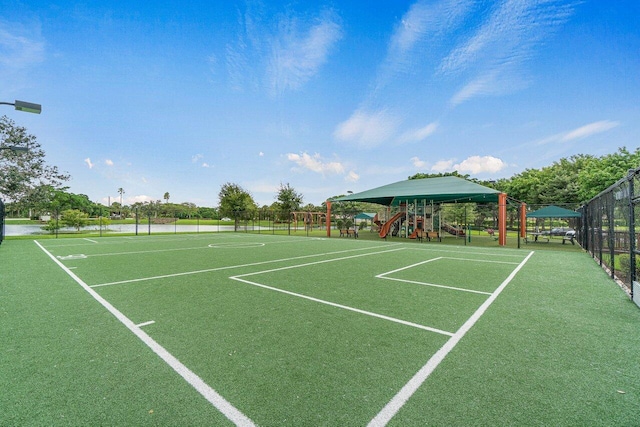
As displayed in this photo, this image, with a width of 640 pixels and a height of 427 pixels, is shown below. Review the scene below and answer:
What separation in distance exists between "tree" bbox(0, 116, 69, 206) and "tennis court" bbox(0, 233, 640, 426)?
24.0 metres

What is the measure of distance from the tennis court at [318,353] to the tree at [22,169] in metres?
24.0

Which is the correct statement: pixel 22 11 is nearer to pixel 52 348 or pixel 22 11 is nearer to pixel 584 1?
pixel 52 348

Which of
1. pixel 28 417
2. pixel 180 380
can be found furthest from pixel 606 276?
pixel 28 417

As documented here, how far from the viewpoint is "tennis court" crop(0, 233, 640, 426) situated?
1.99 metres

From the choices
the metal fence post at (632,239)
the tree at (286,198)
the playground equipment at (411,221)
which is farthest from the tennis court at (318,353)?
the tree at (286,198)

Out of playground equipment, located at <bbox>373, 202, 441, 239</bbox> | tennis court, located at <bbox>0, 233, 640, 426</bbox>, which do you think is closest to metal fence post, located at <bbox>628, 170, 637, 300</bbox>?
tennis court, located at <bbox>0, 233, 640, 426</bbox>

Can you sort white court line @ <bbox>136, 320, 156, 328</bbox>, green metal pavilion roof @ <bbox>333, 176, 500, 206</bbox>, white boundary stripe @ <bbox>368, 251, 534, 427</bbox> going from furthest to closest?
green metal pavilion roof @ <bbox>333, 176, 500, 206</bbox> → white court line @ <bbox>136, 320, 156, 328</bbox> → white boundary stripe @ <bbox>368, 251, 534, 427</bbox>

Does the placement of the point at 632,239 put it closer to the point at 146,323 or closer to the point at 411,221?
the point at 146,323

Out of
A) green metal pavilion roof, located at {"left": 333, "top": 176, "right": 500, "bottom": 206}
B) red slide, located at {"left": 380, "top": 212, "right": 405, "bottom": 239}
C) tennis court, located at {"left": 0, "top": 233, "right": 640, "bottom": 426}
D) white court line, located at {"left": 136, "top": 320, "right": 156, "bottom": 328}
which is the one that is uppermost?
green metal pavilion roof, located at {"left": 333, "top": 176, "right": 500, "bottom": 206}

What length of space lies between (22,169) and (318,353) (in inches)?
1245

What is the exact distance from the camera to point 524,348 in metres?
3.03

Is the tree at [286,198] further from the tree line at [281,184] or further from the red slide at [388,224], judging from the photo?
the red slide at [388,224]

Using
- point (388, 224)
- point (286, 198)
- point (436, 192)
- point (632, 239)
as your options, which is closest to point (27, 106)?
point (632, 239)

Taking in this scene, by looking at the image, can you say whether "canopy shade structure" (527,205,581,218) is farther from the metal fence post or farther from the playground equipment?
the metal fence post
